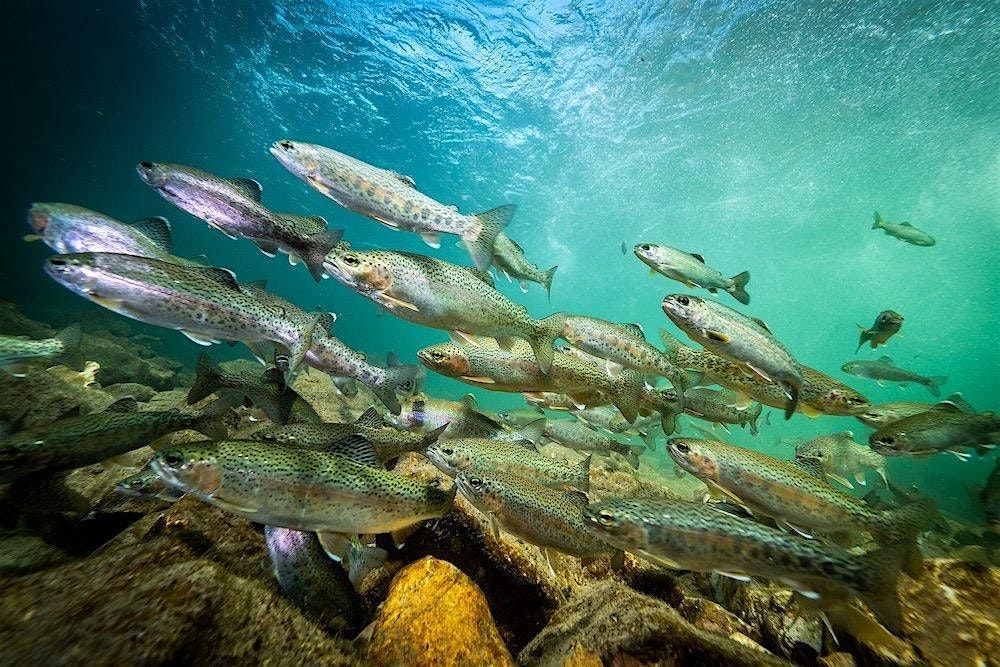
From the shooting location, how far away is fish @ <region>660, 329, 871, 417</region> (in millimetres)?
3916

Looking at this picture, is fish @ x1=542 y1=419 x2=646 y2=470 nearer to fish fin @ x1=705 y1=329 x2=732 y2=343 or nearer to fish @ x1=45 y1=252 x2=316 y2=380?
fish fin @ x1=705 y1=329 x2=732 y2=343

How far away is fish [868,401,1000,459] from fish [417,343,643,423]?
3.06 m

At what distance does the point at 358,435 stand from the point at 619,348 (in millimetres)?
2888

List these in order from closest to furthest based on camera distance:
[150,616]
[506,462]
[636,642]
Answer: [150,616]
[636,642]
[506,462]

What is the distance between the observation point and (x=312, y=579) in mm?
2768

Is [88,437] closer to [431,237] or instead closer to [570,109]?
[431,237]

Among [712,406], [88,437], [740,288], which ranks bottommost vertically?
[88,437]

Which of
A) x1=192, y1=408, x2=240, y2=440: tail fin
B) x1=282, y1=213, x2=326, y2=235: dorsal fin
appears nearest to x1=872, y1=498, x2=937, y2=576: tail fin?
x1=282, y1=213, x2=326, y2=235: dorsal fin

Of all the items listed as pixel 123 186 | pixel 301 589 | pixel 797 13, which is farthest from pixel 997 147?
pixel 123 186

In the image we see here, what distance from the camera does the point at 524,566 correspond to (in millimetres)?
3408

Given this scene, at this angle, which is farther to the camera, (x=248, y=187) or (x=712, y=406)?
(x=712, y=406)

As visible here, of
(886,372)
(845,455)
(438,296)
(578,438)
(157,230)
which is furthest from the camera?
(886,372)

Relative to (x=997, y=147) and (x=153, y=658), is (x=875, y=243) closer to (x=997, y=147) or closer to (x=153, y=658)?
(x=997, y=147)

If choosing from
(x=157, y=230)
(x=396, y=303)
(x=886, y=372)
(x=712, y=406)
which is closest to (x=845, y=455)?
(x=886, y=372)
